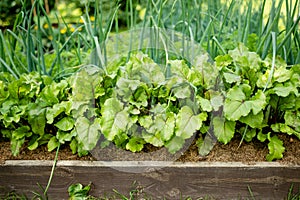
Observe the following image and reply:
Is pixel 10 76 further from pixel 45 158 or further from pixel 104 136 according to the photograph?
pixel 104 136

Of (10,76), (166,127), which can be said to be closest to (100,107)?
(166,127)

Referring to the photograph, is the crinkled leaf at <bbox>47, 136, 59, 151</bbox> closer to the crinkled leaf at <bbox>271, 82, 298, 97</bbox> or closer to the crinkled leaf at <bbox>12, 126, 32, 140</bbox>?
the crinkled leaf at <bbox>12, 126, 32, 140</bbox>

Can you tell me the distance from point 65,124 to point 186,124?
1.50 ft

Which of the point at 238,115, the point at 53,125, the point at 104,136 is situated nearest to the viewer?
the point at 238,115

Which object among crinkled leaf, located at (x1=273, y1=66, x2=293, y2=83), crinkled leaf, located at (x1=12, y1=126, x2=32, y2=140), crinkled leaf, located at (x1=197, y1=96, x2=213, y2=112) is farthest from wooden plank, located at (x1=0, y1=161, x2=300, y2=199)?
crinkled leaf, located at (x1=273, y1=66, x2=293, y2=83)

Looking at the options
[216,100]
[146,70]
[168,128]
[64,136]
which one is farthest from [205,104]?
[64,136]

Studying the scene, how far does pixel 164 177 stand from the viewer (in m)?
1.63

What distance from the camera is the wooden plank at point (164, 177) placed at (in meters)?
1.59

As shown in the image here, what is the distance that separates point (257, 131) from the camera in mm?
1689

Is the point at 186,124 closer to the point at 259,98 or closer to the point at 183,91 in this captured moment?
the point at 183,91

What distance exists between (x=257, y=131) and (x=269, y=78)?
0.25 m

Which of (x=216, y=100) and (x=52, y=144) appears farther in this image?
(x=52, y=144)

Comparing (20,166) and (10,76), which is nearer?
(20,166)

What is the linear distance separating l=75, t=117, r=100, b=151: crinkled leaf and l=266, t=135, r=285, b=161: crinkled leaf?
0.63 metres
